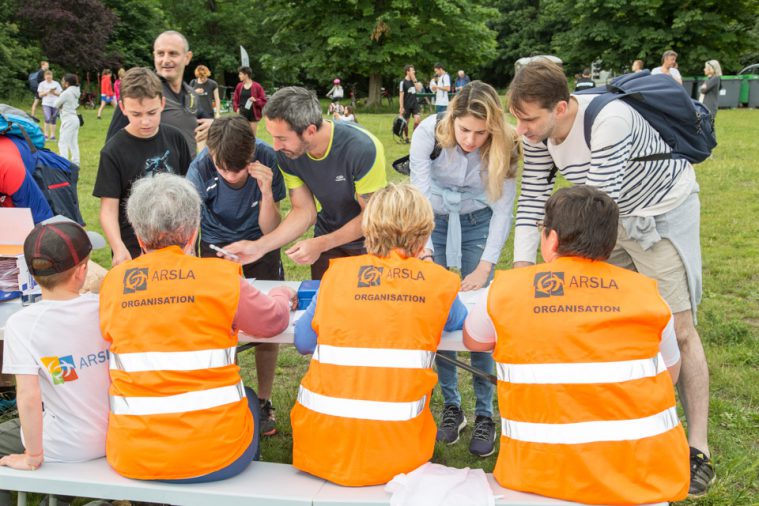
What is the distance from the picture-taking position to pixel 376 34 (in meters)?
31.4

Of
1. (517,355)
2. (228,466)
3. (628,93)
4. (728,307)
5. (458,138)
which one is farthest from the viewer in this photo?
(728,307)

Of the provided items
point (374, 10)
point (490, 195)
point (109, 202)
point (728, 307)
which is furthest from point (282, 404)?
point (374, 10)

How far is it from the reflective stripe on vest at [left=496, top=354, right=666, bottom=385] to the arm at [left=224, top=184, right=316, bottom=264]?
179cm

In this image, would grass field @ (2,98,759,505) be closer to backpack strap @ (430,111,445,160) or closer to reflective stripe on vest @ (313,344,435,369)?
reflective stripe on vest @ (313,344,435,369)

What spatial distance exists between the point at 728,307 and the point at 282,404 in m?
3.51

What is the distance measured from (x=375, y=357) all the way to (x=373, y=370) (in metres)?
0.04

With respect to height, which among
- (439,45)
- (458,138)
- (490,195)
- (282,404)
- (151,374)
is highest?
(439,45)

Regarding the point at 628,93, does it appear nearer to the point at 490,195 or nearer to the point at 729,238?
the point at 490,195

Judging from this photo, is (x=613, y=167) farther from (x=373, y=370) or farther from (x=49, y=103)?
(x=49, y=103)

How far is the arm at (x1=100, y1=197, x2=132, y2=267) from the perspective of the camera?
3801 millimetres

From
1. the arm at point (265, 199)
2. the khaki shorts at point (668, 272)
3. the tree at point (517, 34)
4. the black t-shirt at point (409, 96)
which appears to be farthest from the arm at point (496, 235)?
the tree at point (517, 34)

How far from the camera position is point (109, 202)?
4.03 m

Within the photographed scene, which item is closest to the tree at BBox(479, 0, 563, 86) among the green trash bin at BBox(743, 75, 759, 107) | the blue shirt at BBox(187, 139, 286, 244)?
the green trash bin at BBox(743, 75, 759, 107)

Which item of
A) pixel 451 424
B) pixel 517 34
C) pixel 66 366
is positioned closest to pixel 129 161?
pixel 66 366
